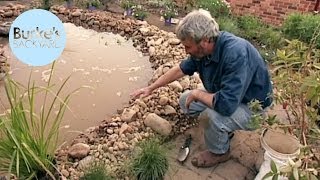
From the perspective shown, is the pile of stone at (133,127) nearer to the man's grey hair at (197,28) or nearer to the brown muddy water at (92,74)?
the brown muddy water at (92,74)

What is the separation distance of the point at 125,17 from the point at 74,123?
2.42m

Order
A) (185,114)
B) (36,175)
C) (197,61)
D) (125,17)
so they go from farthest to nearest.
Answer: (125,17), (185,114), (197,61), (36,175)

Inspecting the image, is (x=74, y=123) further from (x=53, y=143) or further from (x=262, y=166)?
(x=262, y=166)

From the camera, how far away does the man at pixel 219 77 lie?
2691 mm

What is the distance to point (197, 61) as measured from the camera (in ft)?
9.96

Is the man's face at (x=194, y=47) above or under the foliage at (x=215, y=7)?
above

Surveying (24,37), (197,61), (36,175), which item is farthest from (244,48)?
(36,175)

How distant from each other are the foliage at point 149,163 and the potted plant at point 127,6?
329 cm

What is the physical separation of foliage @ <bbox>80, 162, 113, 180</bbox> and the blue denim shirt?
89cm

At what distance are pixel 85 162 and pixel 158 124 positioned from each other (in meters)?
0.71

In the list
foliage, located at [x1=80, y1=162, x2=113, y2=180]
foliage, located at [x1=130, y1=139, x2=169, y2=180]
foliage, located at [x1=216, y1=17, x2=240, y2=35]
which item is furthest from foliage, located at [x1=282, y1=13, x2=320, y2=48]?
foliage, located at [x1=80, y1=162, x2=113, y2=180]

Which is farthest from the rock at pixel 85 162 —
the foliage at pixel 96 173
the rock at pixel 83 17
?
the rock at pixel 83 17

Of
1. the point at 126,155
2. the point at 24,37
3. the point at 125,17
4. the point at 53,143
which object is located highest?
the point at 24,37

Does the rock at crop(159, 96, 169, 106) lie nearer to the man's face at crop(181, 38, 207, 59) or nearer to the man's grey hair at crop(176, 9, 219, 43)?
the man's face at crop(181, 38, 207, 59)
